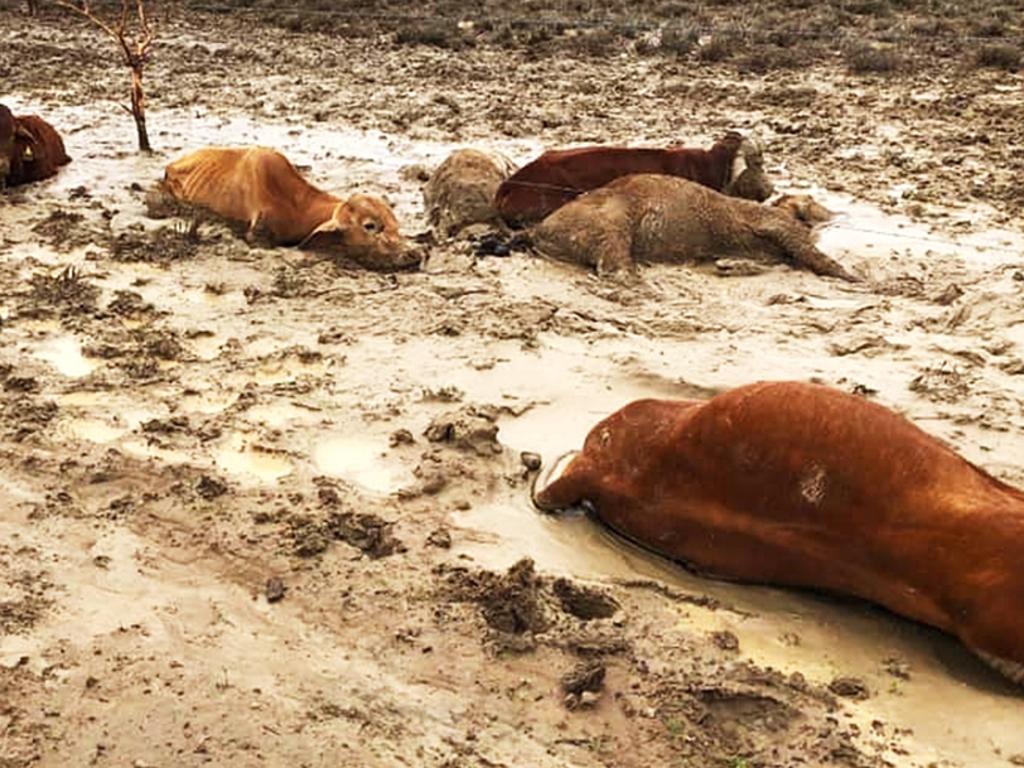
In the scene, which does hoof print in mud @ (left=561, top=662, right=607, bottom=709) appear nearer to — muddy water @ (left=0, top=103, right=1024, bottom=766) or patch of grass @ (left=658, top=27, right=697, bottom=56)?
muddy water @ (left=0, top=103, right=1024, bottom=766)

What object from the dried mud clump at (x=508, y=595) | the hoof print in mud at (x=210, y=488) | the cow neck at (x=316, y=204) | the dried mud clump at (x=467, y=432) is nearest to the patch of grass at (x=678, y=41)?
the cow neck at (x=316, y=204)

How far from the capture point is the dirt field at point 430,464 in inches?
141

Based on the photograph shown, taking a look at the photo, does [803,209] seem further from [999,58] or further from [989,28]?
[989,28]

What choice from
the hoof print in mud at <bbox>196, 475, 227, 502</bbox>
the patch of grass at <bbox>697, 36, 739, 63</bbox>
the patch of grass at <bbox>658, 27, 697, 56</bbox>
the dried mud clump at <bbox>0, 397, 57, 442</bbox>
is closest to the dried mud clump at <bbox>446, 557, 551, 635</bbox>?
the hoof print in mud at <bbox>196, 475, 227, 502</bbox>

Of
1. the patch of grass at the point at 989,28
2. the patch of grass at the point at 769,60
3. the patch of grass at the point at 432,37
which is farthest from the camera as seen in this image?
the patch of grass at the point at 989,28

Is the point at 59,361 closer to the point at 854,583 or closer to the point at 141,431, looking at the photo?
the point at 141,431

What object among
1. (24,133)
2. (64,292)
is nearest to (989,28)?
(24,133)

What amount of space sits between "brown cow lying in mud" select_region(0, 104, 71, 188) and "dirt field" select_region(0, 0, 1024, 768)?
262mm

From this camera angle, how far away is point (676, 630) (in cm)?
407

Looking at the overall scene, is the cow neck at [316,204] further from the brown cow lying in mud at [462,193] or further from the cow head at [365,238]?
the brown cow lying in mud at [462,193]

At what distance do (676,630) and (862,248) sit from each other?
16.5ft

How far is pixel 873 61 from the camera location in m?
15.3

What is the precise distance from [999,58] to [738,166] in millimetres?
8521

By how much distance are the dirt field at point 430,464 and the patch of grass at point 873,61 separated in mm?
3312
